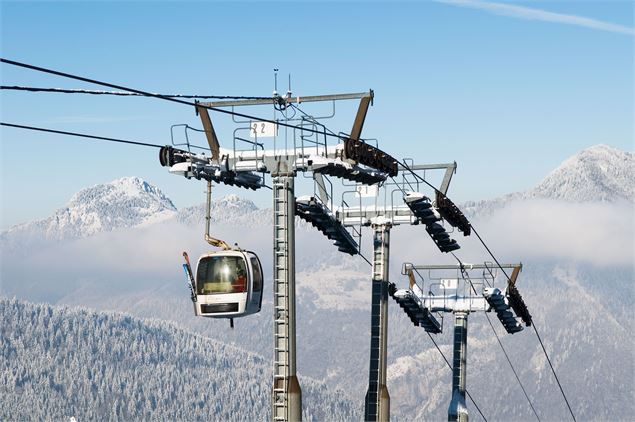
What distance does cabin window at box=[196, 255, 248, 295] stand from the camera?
1533 inches

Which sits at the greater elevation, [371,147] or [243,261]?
[371,147]

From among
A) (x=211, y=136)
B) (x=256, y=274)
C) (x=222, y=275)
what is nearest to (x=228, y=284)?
(x=222, y=275)

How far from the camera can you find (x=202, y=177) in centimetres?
3978

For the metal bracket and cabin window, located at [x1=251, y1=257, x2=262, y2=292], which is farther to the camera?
the metal bracket

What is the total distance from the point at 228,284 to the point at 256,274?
1.03 m

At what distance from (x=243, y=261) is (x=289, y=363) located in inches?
144

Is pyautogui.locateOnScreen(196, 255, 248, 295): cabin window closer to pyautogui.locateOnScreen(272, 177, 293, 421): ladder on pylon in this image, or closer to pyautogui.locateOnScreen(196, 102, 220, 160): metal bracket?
pyautogui.locateOnScreen(272, 177, 293, 421): ladder on pylon

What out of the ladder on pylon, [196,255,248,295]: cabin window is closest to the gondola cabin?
[196,255,248,295]: cabin window

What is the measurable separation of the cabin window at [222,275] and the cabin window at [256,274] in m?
0.50

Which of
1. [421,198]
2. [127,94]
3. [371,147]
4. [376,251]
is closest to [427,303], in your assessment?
[376,251]

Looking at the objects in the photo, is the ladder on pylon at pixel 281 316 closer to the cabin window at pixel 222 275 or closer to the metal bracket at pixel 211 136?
the cabin window at pixel 222 275

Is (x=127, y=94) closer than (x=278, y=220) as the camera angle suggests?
Yes

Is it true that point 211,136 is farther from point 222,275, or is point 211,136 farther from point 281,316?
point 281,316

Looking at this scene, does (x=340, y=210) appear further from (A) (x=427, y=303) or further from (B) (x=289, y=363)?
(B) (x=289, y=363)
